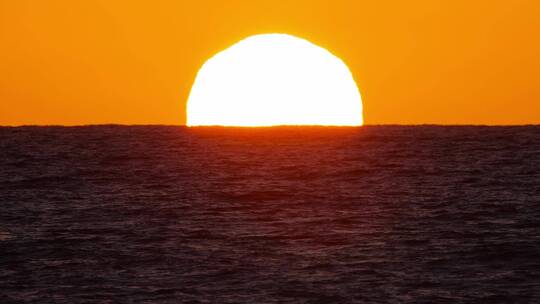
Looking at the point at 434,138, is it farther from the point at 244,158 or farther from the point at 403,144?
the point at 244,158

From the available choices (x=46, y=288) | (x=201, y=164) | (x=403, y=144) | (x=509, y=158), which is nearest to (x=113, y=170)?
(x=201, y=164)

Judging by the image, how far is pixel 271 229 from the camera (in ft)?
146

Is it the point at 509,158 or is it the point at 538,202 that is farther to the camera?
the point at 509,158

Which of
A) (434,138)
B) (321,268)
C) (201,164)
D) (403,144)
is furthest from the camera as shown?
(434,138)

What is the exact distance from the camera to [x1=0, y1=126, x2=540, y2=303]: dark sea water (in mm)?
33156

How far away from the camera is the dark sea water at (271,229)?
109ft

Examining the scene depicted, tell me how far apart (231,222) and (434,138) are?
7024 centimetres

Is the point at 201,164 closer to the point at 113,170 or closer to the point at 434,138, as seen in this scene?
the point at 113,170

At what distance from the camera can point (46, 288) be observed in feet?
108

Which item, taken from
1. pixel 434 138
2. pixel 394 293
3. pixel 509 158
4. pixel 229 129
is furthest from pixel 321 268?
pixel 229 129

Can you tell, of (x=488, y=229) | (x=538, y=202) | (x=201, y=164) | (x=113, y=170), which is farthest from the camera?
(x=201, y=164)

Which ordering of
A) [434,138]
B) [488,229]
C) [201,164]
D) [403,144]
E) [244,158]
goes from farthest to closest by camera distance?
[434,138] → [403,144] → [244,158] → [201,164] → [488,229]

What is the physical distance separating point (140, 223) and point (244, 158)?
1639 inches

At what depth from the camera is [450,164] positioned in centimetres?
7881
